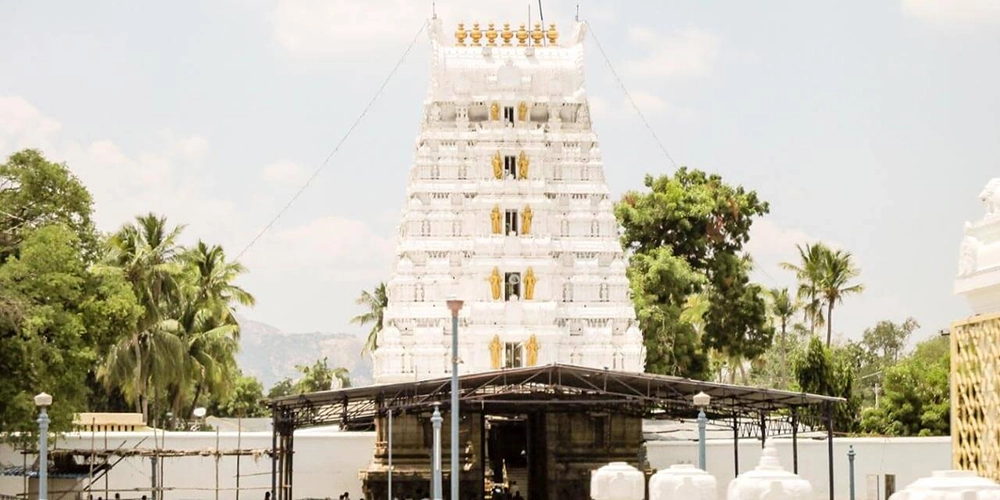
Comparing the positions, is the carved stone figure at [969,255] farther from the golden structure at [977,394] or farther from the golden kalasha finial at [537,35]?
the golden kalasha finial at [537,35]

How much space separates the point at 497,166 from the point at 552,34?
5.65m

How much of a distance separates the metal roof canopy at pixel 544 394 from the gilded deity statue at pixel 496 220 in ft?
35.6

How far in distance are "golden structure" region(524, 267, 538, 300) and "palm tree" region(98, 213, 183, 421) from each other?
1290 centimetres

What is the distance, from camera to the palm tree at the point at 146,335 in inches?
2233

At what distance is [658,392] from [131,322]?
13198 mm

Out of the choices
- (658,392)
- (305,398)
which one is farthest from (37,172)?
(658,392)

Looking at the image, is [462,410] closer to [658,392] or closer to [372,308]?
[658,392]

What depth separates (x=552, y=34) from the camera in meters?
56.8

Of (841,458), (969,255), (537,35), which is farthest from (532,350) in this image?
(969,255)

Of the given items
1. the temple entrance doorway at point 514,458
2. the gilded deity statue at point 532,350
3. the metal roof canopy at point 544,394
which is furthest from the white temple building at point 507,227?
the metal roof canopy at point 544,394

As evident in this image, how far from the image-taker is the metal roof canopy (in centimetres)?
3691

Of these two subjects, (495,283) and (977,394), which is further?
(495,283)

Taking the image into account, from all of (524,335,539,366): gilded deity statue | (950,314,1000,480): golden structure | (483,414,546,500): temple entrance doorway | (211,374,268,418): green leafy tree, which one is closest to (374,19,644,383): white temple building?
(524,335,539,366): gilded deity statue

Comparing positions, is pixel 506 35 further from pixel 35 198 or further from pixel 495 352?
pixel 35 198
